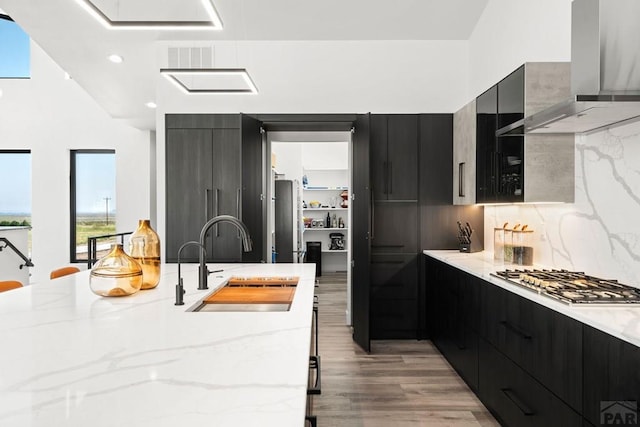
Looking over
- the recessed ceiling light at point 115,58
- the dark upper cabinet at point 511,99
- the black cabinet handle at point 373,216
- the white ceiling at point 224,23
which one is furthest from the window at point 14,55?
the dark upper cabinet at point 511,99

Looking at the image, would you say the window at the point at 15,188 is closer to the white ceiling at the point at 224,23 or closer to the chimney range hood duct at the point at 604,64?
the white ceiling at the point at 224,23

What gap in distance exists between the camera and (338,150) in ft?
31.1

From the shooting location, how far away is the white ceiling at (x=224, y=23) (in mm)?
4035

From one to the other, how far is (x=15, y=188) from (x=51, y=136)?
1195mm

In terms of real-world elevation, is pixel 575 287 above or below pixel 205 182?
below

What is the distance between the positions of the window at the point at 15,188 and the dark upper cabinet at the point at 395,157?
617cm

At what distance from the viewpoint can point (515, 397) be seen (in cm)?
240

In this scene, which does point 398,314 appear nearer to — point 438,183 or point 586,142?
point 438,183

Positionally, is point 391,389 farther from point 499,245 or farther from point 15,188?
point 15,188

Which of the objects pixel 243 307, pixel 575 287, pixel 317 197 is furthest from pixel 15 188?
pixel 575 287

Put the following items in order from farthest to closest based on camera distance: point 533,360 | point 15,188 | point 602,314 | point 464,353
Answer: point 15,188, point 464,353, point 533,360, point 602,314

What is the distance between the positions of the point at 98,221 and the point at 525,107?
22.5 ft

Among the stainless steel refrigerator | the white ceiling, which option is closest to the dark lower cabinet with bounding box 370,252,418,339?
the white ceiling

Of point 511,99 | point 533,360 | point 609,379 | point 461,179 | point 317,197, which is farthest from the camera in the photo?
point 317,197
